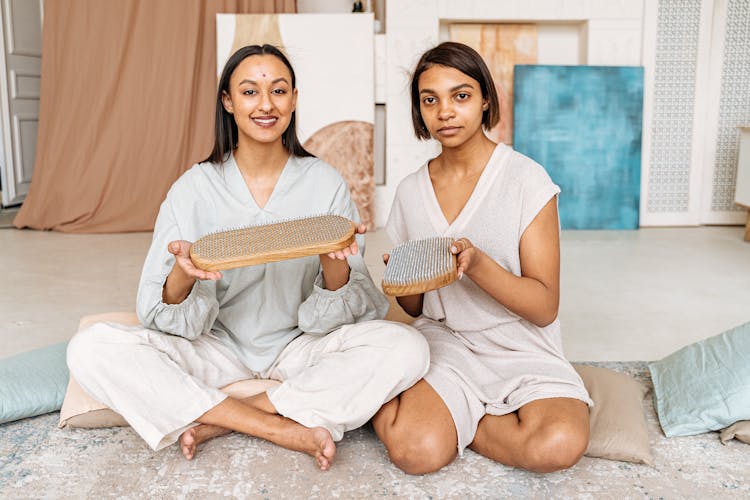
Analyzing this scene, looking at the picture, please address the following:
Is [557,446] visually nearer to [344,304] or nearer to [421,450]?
[421,450]

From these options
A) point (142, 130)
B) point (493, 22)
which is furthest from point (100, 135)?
point (493, 22)

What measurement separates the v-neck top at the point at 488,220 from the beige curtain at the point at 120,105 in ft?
11.5

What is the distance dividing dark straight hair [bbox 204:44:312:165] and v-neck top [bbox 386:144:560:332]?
318 mm

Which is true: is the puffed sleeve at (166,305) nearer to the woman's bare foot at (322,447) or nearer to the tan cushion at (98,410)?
the tan cushion at (98,410)

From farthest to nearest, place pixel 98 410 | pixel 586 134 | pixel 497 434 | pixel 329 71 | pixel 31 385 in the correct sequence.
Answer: pixel 586 134 → pixel 329 71 → pixel 31 385 → pixel 98 410 → pixel 497 434

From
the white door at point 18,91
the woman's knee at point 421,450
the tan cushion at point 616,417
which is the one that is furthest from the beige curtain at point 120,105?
the woman's knee at point 421,450

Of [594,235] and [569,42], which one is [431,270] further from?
[569,42]

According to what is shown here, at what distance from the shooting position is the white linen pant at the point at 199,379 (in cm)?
152

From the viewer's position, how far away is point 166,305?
1582mm

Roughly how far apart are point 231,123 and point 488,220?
0.66 metres

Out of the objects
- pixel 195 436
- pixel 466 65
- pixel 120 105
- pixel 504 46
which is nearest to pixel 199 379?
pixel 195 436

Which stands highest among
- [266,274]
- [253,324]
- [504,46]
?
[504,46]

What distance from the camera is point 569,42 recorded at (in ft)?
16.7

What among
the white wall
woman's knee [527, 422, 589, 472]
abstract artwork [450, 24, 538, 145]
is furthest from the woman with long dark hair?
abstract artwork [450, 24, 538, 145]
